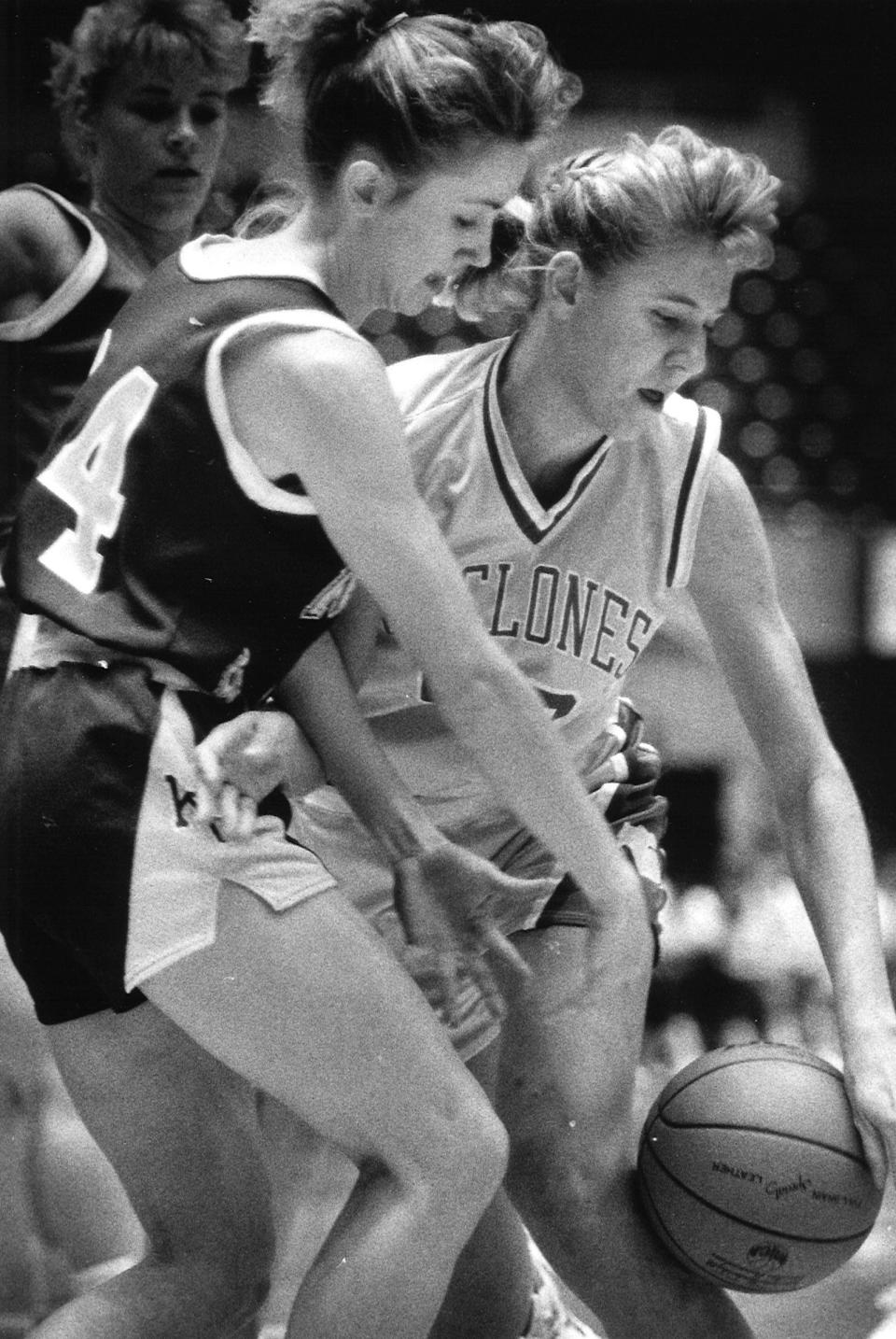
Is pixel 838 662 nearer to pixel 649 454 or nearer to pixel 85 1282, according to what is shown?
pixel 649 454

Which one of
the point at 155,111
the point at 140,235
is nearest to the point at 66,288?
the point at 140,235

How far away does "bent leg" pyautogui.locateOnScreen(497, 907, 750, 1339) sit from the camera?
2385 millimetres

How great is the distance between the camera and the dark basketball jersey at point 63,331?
2664 mm

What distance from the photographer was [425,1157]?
6.52 ft

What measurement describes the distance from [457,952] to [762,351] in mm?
2269

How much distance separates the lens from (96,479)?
201cm

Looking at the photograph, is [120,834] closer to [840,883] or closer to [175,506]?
[175,506]

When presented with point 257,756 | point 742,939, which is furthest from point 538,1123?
point 742,939

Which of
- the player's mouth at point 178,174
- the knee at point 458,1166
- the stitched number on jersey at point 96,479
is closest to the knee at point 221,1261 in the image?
the knee at point 458,1166

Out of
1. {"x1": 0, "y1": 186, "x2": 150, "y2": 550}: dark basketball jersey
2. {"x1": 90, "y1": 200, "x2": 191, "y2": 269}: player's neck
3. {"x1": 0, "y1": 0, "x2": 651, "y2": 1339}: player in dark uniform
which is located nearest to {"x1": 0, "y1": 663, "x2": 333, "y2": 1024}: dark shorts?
{"x1": 0, "y1": 0, "x2": 651, "y2": 1339}: player in dark uniform

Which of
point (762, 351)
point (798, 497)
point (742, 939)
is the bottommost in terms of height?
point (742, 939)

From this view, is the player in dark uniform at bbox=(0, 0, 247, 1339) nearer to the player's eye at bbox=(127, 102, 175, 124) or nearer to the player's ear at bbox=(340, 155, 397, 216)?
the player's eye at bbox=(127, 102, 175, 124)

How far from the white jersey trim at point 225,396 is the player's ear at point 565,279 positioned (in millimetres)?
459

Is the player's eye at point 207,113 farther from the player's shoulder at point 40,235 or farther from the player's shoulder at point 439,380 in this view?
the player's shoulder at point 439,380
